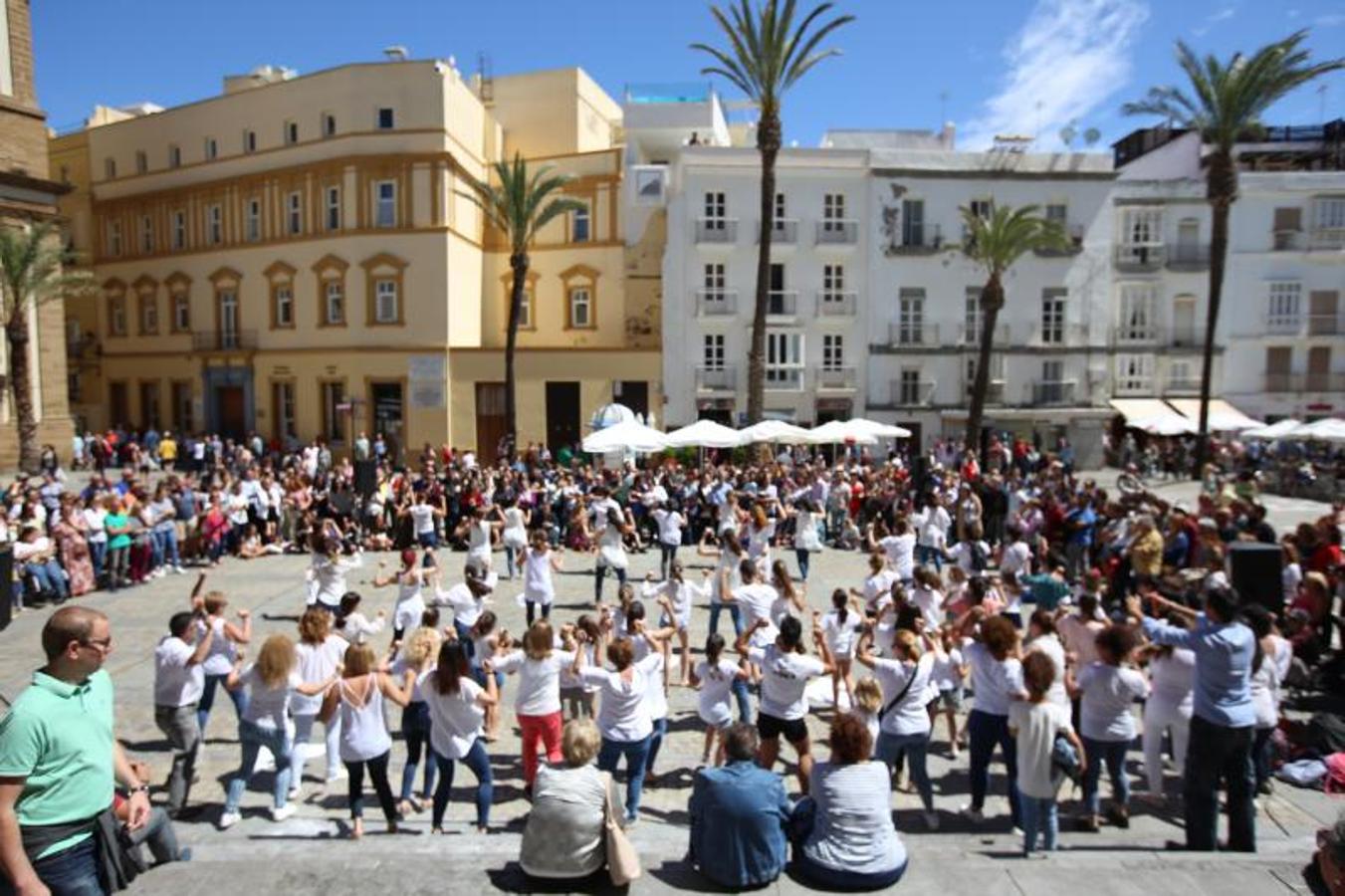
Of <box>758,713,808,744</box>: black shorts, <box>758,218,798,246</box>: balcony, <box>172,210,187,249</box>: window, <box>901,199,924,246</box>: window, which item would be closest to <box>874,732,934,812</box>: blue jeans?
<box>758,713,808,744</box>: black shorts

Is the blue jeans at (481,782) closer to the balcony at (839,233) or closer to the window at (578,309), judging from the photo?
the balcony at (839,233)

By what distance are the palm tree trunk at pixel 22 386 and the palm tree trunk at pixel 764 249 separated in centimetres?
2276

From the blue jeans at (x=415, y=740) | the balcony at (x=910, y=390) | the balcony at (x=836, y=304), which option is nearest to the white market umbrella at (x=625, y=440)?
the blue jeans at (x=415, y=740)

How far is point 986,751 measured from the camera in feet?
21.9

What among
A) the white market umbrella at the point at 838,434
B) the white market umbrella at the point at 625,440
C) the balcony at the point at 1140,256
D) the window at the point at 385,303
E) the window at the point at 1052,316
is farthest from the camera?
the balcony at the point at 1140,256

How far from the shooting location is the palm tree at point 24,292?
26250 millimetres

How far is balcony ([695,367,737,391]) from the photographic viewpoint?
34656 mm

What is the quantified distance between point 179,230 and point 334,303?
34.6 feet

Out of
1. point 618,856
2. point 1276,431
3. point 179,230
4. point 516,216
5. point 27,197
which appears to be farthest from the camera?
point 179,230

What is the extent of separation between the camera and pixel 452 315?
113 ft

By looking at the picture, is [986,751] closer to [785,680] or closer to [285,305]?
[785,680]

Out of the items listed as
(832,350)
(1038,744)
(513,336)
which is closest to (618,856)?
(1038,744)

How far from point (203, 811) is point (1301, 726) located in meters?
9.51

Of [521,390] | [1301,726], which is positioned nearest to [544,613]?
[1301,726]
